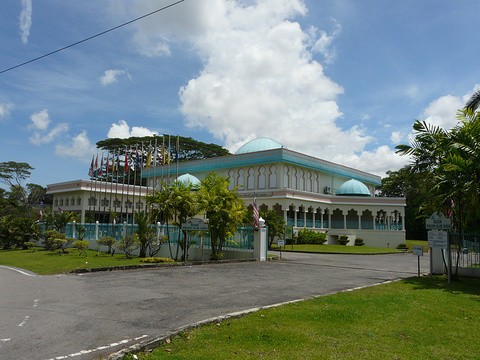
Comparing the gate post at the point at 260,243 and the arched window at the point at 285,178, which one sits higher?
the arched window at the point at 285,178

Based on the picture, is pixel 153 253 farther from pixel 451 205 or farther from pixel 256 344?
pixel 256 344

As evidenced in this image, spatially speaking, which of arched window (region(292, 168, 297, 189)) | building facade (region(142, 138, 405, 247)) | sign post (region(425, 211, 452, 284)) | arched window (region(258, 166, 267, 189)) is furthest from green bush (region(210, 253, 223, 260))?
arched window (region(292, 168, 297, 189))

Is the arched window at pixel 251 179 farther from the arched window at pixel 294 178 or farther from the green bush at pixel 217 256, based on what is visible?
the green bush at pixel 217 256

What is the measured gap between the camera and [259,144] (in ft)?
153

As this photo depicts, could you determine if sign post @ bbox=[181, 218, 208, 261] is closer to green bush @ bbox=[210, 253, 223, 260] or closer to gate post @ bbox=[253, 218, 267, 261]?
green bush @ bbox=[210, 253, 223, 260]

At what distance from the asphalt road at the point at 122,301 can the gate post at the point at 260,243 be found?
4248mm

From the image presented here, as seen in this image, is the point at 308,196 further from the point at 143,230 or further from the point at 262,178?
the point at 143,230

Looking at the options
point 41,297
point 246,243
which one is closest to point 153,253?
point 246,243

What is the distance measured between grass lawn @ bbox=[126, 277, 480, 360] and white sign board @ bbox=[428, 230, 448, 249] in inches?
137

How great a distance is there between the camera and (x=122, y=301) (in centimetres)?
851

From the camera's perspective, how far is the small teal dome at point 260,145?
4622cm

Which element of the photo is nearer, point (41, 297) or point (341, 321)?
point (341, 321)

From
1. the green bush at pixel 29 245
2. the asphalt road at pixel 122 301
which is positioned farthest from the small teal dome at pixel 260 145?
the asphalt road at pixel 122 301

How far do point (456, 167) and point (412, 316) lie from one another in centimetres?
625
